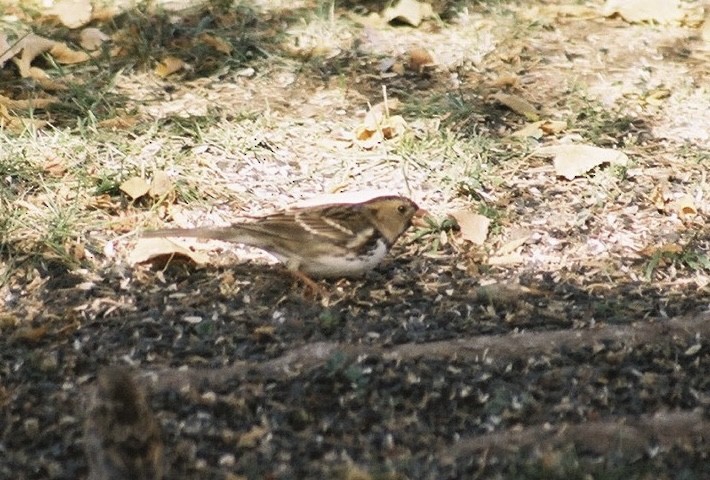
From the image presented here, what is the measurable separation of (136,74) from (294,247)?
2.43 m

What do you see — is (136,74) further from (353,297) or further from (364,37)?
(353,297)

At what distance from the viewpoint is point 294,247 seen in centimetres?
575

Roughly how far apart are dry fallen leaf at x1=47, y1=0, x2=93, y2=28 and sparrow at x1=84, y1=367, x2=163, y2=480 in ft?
14.9

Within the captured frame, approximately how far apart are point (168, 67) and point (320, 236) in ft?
7.89

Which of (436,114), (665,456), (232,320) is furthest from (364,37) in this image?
(665,456)

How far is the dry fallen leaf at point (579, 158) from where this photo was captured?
676cm

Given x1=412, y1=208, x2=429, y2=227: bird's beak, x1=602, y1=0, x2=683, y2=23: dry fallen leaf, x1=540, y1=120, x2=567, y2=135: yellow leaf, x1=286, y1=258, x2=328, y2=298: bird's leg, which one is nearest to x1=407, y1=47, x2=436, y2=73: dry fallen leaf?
x1=540, y1=120, x2=567, y2=135: yellow leaf

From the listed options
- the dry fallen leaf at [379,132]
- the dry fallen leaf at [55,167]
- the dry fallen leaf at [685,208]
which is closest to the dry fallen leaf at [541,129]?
the dry fallen leaf at [379,132]

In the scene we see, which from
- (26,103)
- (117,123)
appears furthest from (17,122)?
(117,123)

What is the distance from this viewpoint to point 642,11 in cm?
882

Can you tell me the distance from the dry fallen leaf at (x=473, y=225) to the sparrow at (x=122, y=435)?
2404 millimetres

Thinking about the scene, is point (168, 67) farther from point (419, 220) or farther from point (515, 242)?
point (515, 242)

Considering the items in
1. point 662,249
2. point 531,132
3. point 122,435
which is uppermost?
point 122,435

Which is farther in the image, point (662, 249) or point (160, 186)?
point (160, 186)
